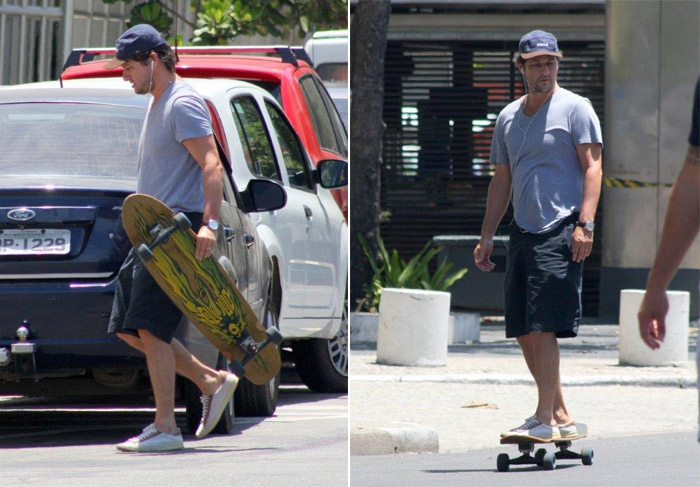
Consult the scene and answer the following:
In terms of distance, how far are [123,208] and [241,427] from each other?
1717 mm

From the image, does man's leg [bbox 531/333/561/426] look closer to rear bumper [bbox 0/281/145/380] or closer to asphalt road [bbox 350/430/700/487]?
asphalt road [bbox 350/430/700/487]

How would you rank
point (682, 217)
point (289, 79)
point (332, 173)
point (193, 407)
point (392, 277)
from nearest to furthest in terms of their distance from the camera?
point (682, 217), point (193, 407), point (332, 173), point (289, 79), point (392, 277)

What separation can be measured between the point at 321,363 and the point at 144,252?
2993 mm

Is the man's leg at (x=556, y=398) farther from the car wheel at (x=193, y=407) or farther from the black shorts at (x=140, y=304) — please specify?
the black shorts at (x=140, y=304)

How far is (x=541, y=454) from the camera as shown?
20.7ft

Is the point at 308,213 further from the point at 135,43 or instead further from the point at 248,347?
the point at 135,43

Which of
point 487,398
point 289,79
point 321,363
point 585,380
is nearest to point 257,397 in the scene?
point 321,363

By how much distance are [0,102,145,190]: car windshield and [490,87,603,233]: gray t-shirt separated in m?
1.63

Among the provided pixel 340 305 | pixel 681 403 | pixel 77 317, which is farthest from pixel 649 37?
pixel 77 317

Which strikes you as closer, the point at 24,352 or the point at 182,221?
the point at 182,221

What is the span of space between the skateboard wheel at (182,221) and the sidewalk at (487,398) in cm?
159

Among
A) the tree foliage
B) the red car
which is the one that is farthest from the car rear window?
the tree foliage

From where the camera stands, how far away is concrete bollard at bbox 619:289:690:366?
11.4m

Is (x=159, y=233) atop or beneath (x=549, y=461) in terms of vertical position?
atop
